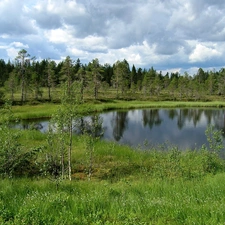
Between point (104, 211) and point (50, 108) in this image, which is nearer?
point (104, 211)

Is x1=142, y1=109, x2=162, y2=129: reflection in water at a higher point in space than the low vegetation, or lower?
lower

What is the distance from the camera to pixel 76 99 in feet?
45.3

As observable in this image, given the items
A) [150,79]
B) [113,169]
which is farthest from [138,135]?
[150,79]

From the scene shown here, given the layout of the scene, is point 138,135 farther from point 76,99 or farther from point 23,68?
point 23,68

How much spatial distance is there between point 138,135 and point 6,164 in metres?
23.6

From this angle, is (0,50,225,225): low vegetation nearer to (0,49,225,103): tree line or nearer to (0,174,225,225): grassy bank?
(0,174,225,225): grassy bank

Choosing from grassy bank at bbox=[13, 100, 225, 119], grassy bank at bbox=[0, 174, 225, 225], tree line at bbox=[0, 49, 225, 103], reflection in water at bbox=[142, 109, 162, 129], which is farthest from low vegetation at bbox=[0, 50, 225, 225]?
tree line at bbox=[0, 49, 225, 103]

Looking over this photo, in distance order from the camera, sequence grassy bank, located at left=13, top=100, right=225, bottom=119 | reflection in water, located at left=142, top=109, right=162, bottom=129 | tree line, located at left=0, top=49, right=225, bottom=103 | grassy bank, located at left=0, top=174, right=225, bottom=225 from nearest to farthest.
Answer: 1. grassy bank, located at left=0, top=174, right=225, bottom=225
2. reflection in water, located at left=142, top=109, right=162, bottom=129
3. grassy bank, located at left=13, top=100, right=225, bottom=119
4. tree line, located at left=0, top=49, right=225, bottom=103

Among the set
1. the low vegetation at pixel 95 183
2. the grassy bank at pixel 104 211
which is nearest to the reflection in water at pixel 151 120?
the low vegetation at pixel 95 183

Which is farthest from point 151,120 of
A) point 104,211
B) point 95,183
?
point 104,211

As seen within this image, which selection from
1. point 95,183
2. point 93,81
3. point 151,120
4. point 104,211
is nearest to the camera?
point 104,211

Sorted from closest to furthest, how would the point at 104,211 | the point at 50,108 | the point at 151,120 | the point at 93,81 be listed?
the point at 104,211, the point at 151,120, the point at 50,108, the point at 93,81

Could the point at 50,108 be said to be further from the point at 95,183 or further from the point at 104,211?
the point at 104,211

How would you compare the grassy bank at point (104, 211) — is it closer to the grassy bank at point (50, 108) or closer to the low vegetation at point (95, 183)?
the low vegetation at point (95, 183)
